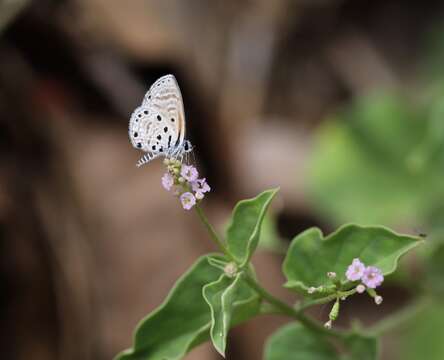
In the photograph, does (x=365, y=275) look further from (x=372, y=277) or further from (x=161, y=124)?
(x=161, y=124)

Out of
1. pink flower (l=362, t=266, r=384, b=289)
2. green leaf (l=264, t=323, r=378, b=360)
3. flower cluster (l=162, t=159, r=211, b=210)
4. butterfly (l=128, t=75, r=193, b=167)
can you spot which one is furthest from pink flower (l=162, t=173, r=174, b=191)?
green leaf (l=264, t=323, r=378, b=360)

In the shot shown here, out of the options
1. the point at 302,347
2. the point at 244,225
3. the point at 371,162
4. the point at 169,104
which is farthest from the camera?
the point at 371,162

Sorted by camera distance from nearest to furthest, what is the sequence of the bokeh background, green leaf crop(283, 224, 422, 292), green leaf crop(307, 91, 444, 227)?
green leaf crop(283, 224, 422, 292) → the bokeh background → green leaf crop(307, 91, 444, 227)

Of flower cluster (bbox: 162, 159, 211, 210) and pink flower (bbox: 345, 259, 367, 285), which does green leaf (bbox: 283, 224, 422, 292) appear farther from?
flower cluster (bbox: 162, 159, 211, 210)

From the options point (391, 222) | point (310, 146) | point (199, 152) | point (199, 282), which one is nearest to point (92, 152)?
point (199, 152)

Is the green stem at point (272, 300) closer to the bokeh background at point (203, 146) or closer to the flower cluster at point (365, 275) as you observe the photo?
the flower cluster at point (365, 275)

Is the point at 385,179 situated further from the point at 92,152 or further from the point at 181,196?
the point at 181,196

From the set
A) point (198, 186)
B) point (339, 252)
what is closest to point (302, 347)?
point (339, 252)
